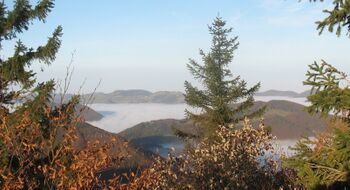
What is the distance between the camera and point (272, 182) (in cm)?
1977

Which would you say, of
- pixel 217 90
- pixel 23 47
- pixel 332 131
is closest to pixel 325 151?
pixel 332 131

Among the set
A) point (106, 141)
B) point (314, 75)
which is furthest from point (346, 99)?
point (106, 141)

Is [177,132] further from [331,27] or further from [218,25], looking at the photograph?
[331,27]

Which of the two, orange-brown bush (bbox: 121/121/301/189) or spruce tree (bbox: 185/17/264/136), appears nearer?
orange-brown bush (bbox: 121/121/301/189)

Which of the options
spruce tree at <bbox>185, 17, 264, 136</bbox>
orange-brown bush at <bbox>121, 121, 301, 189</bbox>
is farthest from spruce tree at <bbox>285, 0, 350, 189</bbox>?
spruce tree at <bbox>185, 17, 264, 136</bbox>

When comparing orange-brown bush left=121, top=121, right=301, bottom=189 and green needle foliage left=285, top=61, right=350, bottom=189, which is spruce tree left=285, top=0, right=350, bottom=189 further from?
orange-brown bush left=121, top=121, right=301, bottom=189

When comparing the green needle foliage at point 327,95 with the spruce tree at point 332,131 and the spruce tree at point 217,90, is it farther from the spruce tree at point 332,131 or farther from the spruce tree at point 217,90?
the spruce tree at point 217,90

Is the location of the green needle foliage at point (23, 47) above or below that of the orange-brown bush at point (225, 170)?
above

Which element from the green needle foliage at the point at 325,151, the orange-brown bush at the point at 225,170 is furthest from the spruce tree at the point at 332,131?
the orange-brown bush at the point at 225,170

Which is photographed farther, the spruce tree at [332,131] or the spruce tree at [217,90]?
the spruce tree at [217,90]

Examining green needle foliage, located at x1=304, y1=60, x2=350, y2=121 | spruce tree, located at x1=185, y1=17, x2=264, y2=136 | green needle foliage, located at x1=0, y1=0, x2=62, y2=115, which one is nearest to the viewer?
green needle foliage, located at x1=304, y1=60, x2=350, y2=121

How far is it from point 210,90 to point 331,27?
95.6 ft

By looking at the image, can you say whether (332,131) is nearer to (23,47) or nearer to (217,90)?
(23,47)

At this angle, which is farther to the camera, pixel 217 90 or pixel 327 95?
pixel 217 90
